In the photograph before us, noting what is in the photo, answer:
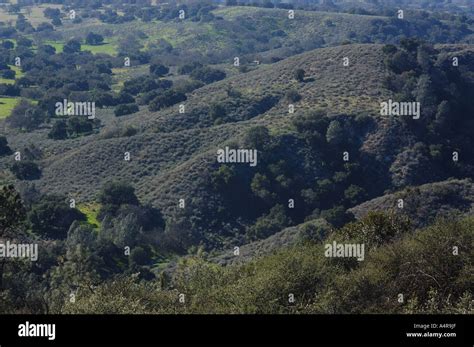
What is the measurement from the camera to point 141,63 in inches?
4535

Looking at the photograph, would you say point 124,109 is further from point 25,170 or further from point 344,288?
point 344,288

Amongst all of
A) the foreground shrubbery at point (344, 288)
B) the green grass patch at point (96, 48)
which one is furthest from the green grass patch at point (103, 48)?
the foreground shrubbery at point (344, 288)

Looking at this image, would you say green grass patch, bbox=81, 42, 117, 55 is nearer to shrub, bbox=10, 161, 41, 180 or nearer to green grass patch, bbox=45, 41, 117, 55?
green grass patch, bbox=45, 41, 117, 55

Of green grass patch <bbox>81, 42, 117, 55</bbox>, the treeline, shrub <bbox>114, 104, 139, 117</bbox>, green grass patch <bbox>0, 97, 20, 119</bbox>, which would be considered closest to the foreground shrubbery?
the treeline

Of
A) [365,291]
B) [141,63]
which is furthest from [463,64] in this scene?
[141,63]

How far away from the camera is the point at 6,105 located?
261 feet

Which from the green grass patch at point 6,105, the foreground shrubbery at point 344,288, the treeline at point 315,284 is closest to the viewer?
the foreground shrubbery at point 344,288

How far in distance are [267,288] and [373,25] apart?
122542 millimetres

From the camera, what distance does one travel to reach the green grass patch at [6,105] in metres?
75.0

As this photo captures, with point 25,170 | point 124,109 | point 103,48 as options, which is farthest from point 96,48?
point 25,170

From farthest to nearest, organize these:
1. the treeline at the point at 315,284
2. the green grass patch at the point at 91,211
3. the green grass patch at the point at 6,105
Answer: the green grass patch at the point at 6,105
the green grass patch at the point at 91,211
the treeline at the point at 315,284

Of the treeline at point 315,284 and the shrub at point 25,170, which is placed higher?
the treeline at point 315,284

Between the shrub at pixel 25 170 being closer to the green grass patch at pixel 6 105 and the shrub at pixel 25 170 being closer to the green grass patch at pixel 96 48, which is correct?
the green grass patch at pixel 6 105

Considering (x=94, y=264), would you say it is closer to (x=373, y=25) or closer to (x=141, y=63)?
(x=141, y=63)
